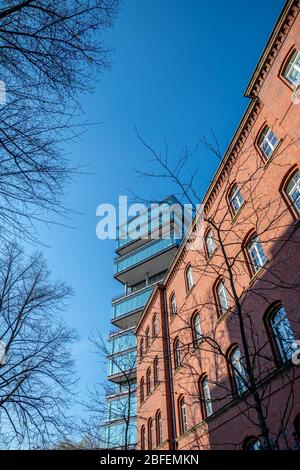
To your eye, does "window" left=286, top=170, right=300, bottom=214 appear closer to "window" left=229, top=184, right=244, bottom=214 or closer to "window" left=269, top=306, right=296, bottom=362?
"window" left=229, top=184, right=244, bottom=214

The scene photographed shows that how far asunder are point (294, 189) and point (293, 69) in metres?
4.62

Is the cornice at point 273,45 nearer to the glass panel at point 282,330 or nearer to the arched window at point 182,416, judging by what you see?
the glass panel at point 282,330

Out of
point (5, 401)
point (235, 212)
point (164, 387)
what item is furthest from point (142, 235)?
point (5, 401)

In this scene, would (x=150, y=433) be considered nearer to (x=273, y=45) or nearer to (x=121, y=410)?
(x=121, y=410)

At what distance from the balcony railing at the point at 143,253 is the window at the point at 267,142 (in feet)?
91.4

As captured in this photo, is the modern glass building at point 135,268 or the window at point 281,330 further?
the modern glass building at point 135,268

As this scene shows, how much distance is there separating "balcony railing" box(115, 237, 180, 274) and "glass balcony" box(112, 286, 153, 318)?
4.49 metres

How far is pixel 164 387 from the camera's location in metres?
18.7

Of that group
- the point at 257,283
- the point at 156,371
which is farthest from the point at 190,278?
the point at 257,283

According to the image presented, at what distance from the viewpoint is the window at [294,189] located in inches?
427

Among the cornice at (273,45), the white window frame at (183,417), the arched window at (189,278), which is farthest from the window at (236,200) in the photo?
the white window frame at (183,417)

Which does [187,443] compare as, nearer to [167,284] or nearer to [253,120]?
[167,284]

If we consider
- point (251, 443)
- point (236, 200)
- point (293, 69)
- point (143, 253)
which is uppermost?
point (143, 253)

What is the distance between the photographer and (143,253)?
4462 centimetres
